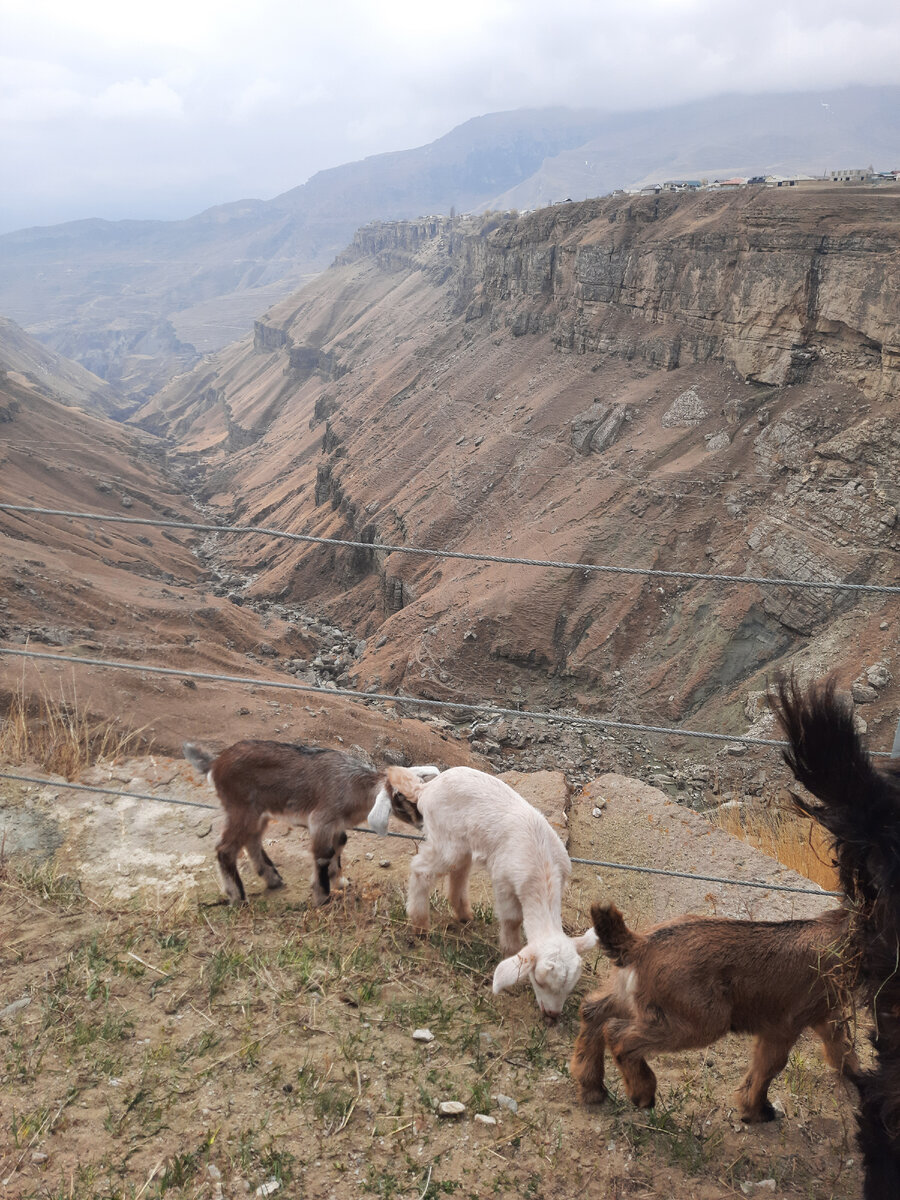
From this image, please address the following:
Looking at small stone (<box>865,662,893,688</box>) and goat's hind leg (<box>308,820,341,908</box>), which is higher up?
goat's hind leg (<box>308,820,341,908</box>)

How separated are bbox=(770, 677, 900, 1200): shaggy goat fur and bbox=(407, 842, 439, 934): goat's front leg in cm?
267

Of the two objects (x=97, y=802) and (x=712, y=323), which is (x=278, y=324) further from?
(x=97, y=802)

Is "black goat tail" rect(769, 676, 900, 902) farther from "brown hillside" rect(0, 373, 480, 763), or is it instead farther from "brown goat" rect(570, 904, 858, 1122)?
"brown hillside" rect(0, 373, 480, 763)

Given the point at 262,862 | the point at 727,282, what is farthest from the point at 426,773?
the point at 727,282

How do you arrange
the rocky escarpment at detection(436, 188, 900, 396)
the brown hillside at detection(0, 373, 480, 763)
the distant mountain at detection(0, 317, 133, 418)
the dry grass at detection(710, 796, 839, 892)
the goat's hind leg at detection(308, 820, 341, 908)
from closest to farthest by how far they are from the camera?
the goat's hind leg at detection(308, 820, 341, 908) < the dry grass at detection(710, 796, 839, 892) < the brown hillside at detection(0, 373, 480, 763) < the rocky escarpment at detection(436, 188, 900, 396) < the distant mountain at detection(0, 317, 133, 418)

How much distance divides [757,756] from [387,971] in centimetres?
1710

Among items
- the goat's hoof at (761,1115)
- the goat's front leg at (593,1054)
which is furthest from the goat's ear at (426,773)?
the goat's hoof at (761,1115)

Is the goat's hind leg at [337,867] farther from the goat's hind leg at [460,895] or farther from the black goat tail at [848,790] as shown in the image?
the black goat tail at [848,790]

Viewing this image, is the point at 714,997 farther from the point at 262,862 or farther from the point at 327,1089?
the point at 262,862

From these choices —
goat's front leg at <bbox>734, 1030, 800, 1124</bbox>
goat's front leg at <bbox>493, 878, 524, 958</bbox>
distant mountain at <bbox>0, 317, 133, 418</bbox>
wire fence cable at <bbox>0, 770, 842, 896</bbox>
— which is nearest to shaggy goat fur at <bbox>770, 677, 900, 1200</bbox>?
goat's front leg at <bbox>734, 1030, 800, 1124</bbox>

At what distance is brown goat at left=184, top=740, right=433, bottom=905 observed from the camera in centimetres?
558

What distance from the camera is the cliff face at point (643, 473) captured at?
23547 millimetres

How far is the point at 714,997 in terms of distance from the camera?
11.7 ft

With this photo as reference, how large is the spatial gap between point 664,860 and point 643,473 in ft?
83.4
